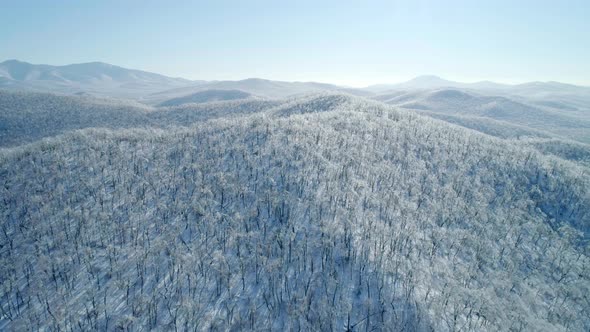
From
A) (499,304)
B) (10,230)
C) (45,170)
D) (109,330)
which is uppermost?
(45,170)

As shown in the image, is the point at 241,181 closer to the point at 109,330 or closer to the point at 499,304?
the point at 109,330

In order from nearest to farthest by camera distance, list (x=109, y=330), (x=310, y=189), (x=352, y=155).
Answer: (x=109, y=330)
(x=310, y=189)
(x=352, y=155)

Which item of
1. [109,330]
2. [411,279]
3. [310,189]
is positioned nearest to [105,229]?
[109,330]

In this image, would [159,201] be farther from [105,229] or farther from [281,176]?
[281,176]

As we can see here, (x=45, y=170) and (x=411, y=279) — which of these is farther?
(x=45, y=170)

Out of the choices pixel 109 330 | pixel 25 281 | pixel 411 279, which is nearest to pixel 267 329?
pixel 109 330

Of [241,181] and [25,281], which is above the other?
Result: [241,181]

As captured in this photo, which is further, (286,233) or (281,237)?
(286,233)

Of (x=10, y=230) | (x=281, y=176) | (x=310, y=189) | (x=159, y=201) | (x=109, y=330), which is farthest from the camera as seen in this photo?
(x=281, y=176)
